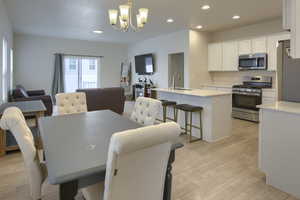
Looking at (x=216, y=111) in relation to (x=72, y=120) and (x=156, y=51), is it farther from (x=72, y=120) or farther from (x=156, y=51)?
(x=156, y=51)

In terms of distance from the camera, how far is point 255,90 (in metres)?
5.23

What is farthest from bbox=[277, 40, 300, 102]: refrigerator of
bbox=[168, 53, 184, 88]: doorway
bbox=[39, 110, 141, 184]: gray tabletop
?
bbox=[168, 53, 184, 88]: doorway

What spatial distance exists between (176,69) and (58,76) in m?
4.65

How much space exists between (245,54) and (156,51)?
10.8ft

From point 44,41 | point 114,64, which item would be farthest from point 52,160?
point 114,64

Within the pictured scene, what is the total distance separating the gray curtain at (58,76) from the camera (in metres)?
8.02

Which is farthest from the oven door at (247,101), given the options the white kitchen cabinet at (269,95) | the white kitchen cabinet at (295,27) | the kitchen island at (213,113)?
the white kitchen cabinet at (295,27)

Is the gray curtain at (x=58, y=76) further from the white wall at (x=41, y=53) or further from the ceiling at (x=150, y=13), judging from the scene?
the ceiling at (x=150, y=13)

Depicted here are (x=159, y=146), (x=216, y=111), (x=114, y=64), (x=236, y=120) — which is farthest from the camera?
(x=114, y=64)

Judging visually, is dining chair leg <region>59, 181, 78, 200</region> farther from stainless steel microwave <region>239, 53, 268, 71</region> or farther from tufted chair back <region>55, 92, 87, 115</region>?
stainless steel microwave <region>239, 53, 268, 71</region>

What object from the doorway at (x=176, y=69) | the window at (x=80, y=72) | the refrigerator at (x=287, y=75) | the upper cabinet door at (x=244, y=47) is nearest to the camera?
the refrigerator at (x=287, y=75)

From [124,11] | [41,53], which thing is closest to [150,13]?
[124,11]

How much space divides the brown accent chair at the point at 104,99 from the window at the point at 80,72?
365 centimetres

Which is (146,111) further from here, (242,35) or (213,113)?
(242,35)
